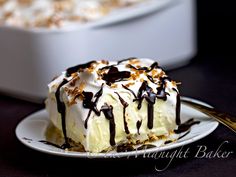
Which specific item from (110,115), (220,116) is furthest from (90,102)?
(220,116)

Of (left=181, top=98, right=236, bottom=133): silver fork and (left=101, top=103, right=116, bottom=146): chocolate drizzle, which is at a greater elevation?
(left=101, top=103, right=116, bottom=146): chocolate drizzle

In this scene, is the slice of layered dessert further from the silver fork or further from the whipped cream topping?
the whipped cream topping

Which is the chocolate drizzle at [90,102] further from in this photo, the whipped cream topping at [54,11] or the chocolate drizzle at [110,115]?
the whipped cream topping at [54,11]

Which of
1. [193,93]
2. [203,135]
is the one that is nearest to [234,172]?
[203,135]

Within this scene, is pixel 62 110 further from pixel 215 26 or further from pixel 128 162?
pixel 215 26

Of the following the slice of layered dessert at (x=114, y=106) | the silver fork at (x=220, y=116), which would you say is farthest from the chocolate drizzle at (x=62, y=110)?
the silver fork at (x=220, y=116)

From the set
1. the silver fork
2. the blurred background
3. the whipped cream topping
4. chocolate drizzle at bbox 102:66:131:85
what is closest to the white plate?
the silver fork

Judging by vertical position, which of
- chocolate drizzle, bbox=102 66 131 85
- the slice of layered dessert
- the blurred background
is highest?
chocolate drizzle, bbox=102 66 131 85
